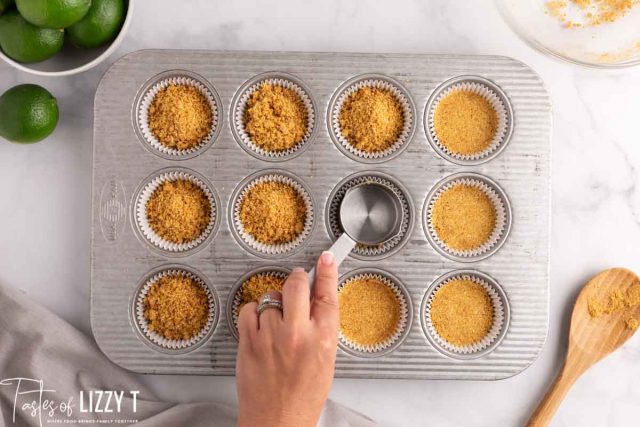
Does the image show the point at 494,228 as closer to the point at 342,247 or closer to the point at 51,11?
the point at 342,247

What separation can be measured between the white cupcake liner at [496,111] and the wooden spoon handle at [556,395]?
677 millimetres

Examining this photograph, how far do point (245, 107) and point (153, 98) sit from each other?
0.26m

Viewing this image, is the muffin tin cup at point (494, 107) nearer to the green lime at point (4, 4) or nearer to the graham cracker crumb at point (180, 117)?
the graham cracker crumb at point (180, 117)

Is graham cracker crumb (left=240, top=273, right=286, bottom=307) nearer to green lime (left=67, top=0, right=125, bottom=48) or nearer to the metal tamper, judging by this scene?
the metal tamper

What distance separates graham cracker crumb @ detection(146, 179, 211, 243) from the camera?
5.45 feet

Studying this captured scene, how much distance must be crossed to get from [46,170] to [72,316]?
1.47ft

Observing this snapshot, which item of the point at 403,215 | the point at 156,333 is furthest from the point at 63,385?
the point at 403,215

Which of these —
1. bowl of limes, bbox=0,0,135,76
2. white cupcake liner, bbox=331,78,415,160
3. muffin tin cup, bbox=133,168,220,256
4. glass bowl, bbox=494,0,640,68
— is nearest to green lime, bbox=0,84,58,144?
bowl of limes, bbox=0,0,135,76

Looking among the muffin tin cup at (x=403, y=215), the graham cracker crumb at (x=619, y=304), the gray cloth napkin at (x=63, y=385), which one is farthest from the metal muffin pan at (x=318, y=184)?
the graham cracker crumb at (x=619, y=304)

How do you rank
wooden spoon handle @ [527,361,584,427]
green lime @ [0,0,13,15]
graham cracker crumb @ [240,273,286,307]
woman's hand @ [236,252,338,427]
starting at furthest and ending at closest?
wooden spoon handle @ [527,361,584,427]
graham cracker crumb @ [240,273,286,307]
green lime @ [0,0,13,15]
woman's hand @ [236,252,338,427]

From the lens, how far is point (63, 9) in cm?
143

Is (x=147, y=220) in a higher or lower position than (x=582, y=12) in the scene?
lower

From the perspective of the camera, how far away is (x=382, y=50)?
5.88ft

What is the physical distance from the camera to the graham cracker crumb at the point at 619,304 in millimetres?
1748
